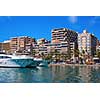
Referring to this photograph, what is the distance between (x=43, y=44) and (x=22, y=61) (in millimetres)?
1298

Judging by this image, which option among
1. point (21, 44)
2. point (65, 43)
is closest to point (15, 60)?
point (21, 44)

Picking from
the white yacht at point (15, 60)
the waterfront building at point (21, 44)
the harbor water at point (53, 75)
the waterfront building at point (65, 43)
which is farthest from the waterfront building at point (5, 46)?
the waterfront building at point (65, 43)

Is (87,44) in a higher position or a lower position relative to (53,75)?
higher

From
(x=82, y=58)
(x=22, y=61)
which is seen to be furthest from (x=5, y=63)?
(x=82, y=58)

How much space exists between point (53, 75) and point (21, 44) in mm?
821

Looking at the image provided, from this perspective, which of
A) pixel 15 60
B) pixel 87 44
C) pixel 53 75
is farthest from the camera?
pixel 15 60

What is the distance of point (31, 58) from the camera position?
7.00 meters

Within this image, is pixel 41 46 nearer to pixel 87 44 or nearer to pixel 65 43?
pixel 65 43

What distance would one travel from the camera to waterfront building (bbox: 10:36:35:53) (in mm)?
6531

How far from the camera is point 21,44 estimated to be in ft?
22.1

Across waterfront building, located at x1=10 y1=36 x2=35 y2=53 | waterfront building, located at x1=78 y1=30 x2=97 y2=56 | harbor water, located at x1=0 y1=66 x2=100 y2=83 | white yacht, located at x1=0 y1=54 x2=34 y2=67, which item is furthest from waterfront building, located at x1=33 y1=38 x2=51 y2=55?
waterfront building, located at x1=78 y1=30 x2=97 y2=56

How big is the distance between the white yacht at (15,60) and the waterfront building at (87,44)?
98 cm

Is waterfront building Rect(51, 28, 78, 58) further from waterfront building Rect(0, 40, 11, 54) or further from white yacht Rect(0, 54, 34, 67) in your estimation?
waterfront building Rect(0, 40, 11, 54)

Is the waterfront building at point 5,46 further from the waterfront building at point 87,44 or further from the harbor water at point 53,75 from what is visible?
the waterfront building at point 87,44
